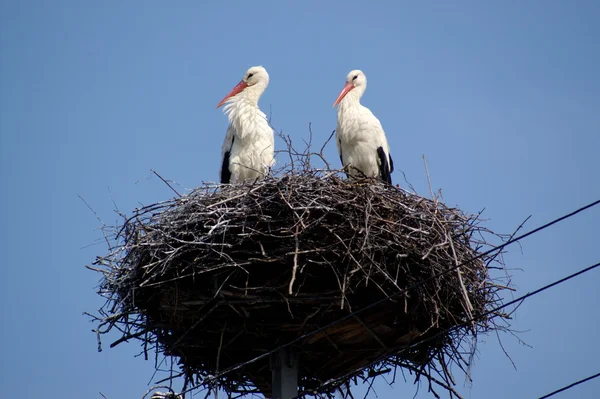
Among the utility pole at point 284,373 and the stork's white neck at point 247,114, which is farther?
the stork's white neck at point 247,114

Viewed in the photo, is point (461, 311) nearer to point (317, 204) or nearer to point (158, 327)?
point (317, 204)

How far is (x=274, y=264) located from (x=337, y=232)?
41 centimetres

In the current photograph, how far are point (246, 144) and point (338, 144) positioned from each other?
71 cm

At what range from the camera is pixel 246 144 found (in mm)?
7316

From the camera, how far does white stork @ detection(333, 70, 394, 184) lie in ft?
23.9

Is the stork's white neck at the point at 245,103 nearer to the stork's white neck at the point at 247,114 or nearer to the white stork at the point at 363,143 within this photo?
the stork's white neck at the point at 247,114

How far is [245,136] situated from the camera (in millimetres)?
7324

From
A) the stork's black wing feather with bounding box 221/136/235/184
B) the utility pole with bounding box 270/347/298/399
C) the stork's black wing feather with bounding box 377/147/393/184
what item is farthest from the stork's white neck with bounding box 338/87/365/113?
the utility pole with bounding box 270/347/298/399

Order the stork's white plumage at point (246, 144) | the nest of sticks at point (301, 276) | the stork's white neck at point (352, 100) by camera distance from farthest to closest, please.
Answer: the stork's white neck at point (352, 100)
the stork's white plumage at point (246, 144)
the nest of sticks at point (301, 276)

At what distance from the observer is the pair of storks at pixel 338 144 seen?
285 inches

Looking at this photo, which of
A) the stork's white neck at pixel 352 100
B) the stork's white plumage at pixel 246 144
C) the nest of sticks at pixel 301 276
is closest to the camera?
the nest of sticks at pixel 301 276

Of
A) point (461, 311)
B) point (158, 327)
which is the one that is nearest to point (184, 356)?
point (158, 327)

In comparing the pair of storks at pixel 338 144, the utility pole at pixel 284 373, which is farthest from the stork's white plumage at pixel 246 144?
the utility pole at pixel 284 373

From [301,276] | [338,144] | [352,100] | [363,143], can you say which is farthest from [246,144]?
[301,276]
